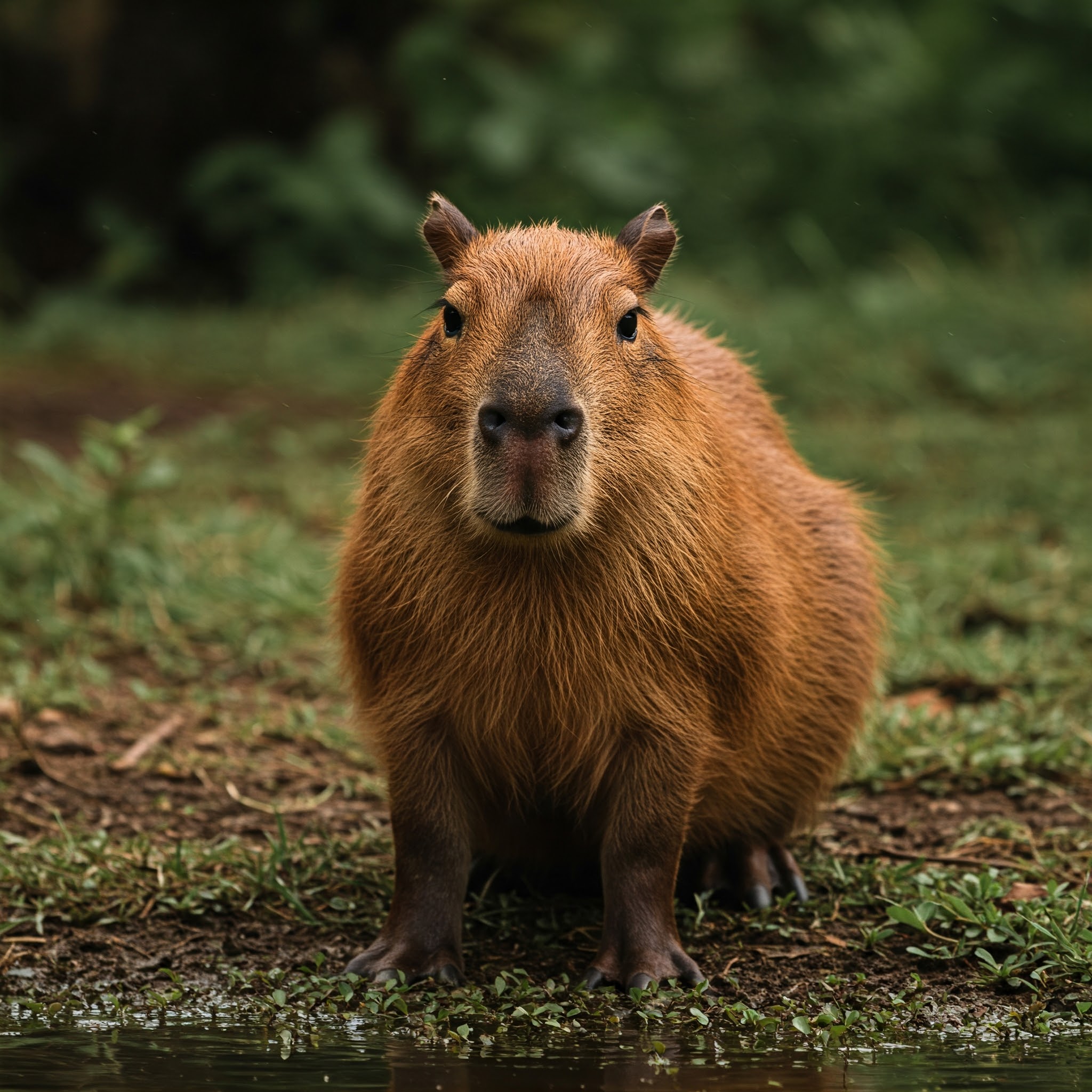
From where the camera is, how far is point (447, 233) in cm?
312

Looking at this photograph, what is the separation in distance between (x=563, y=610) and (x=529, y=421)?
0.45m

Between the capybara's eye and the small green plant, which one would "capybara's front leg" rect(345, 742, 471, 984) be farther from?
the small green plant

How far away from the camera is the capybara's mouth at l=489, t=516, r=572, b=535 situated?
261cm

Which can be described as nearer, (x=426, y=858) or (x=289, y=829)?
(x=426, y=858)

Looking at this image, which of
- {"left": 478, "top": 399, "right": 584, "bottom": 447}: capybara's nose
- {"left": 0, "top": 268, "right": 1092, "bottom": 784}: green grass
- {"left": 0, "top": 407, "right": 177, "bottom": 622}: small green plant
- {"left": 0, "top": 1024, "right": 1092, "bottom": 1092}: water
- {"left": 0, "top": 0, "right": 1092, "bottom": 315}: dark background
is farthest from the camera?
{"left": 0, "top": 0, "right": 1092, "bottom": 315}: dark background

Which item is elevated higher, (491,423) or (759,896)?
(491,423)

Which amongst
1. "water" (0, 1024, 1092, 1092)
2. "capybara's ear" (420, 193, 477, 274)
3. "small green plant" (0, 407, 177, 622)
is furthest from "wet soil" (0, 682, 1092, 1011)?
"capybara's ear" (420, 193, 477, 274)

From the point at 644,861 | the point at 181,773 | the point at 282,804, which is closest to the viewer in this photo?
the point at 644,861

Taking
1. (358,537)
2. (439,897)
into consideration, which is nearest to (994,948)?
(439,897)

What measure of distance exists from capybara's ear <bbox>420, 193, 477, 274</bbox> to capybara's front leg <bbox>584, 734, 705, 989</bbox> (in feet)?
3.41

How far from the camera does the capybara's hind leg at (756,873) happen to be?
3271 mm

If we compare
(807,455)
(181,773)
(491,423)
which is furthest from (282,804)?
(807,455)

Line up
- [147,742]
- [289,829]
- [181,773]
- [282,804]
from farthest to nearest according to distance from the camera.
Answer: [147,742] < [181,773] < [282,804] < [289,829]

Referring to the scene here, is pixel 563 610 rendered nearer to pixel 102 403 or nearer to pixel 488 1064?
pixel 488 1064
